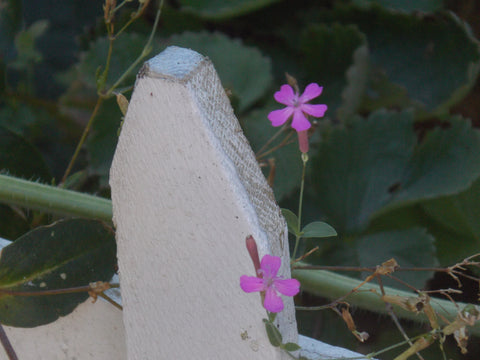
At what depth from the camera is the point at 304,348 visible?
1.60 ft

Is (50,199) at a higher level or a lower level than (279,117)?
lower

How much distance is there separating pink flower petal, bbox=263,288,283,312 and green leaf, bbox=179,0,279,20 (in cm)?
91

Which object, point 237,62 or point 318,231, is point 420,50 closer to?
point 237,62

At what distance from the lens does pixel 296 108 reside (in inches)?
20.1

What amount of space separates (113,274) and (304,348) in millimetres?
212

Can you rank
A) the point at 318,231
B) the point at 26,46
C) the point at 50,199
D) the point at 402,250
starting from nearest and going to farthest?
the point at 318,231 < the point at 50,199 < the point at 402,250 < the point at 26,46

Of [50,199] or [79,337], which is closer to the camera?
[79,337]

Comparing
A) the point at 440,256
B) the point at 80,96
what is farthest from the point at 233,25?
the point at 440,256

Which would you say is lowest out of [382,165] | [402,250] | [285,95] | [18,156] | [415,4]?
[402,250]

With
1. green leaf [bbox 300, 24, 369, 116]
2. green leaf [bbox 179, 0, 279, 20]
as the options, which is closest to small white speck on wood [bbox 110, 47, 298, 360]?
green leaf [bbox 300, 24, 369, 116]

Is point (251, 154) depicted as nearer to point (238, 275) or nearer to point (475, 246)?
point (238, 275)

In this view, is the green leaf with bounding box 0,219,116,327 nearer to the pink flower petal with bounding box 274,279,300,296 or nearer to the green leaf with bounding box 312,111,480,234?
the pink flower petal with bounding box 274,279,300,296

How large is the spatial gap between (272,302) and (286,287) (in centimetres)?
2

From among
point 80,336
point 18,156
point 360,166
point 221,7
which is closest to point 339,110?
point 360,166
